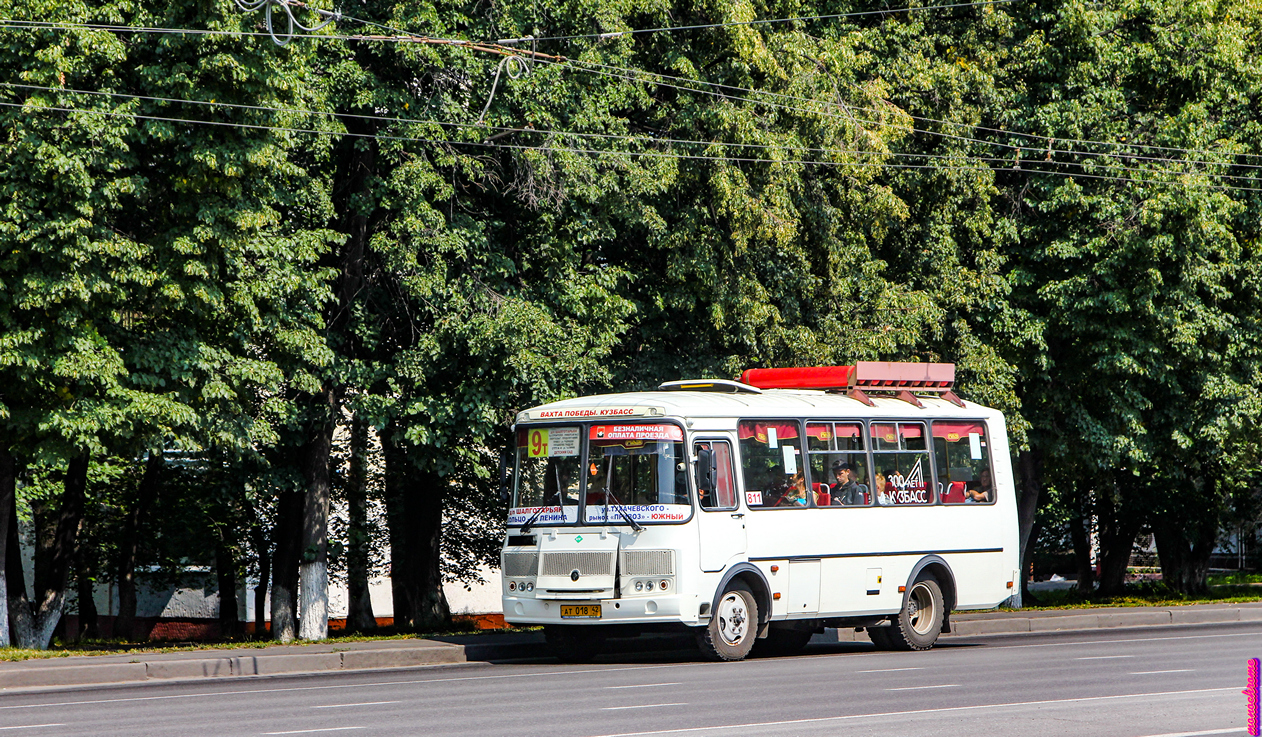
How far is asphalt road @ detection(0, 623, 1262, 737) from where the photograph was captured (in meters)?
10.4

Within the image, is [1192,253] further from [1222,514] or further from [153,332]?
[153,332]

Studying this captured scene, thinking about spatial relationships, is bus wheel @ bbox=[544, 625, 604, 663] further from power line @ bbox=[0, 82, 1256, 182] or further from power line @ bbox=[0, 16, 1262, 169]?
power line @ bbox=[0, 16, 1262, 169]

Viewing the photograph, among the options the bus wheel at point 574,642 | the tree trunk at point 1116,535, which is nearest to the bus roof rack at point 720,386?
the bus wheel at point 574,642

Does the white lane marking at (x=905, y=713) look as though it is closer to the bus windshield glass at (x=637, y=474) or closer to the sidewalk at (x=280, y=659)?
the bus windshield glass at (x=637, y=474)

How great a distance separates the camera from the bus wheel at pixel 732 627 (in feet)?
53.9

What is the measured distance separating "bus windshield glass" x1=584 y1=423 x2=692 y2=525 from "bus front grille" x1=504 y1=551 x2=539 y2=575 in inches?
34.2

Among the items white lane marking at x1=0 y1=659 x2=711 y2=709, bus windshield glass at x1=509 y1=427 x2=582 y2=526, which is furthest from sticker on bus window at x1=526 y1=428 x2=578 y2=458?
white lane marking at x1=0 y1=659 x2=711 y2=709

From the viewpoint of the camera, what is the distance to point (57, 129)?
16703 millimetres

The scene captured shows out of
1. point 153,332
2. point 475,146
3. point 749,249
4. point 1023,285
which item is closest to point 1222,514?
point 1023,285

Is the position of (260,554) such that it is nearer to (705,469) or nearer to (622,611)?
(622,611)

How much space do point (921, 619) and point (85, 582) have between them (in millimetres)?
18800

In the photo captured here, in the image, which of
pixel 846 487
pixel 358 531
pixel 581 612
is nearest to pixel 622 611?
pixel 581 612

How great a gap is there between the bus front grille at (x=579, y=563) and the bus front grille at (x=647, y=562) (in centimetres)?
19

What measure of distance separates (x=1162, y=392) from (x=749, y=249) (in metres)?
9.84
